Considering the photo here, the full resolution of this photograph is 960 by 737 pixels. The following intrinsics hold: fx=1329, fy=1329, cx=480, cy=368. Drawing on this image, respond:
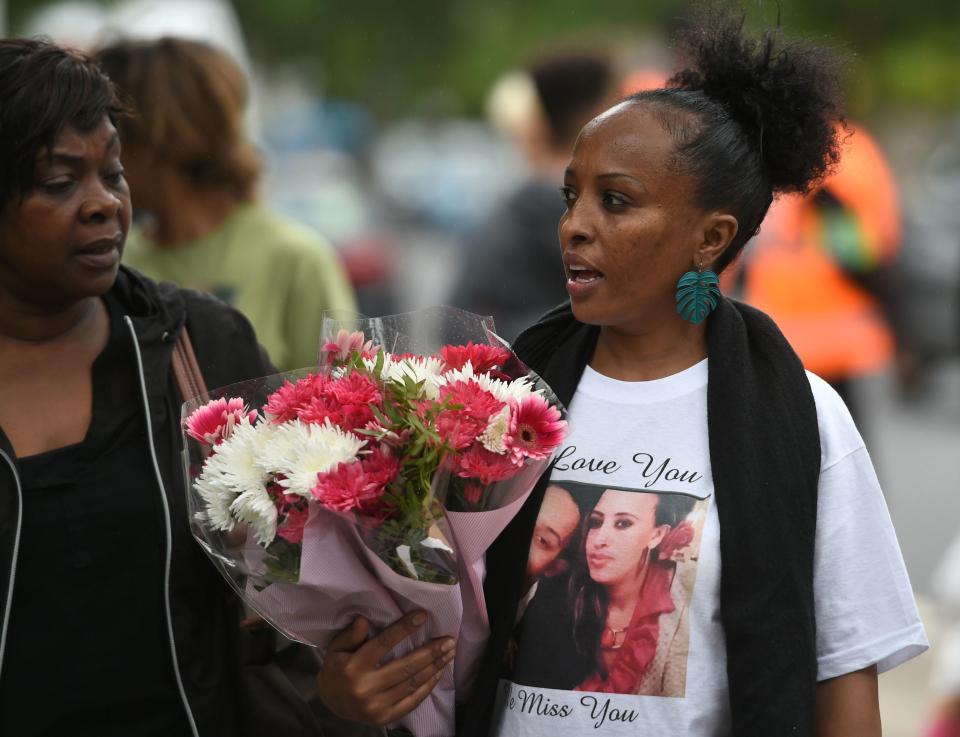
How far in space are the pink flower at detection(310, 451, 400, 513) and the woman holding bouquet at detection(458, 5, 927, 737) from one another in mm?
389

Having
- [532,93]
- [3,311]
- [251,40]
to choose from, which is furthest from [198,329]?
[251,40]

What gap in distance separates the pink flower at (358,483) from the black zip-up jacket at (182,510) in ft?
2.10

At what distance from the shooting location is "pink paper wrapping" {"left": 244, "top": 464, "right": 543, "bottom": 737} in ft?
7.29

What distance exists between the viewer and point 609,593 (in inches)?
95.3

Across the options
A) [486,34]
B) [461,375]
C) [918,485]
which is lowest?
[918,485]

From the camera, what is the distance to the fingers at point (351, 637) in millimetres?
2371

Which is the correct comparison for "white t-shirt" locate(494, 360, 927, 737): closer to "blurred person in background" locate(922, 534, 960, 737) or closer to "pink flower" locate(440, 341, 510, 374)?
"pink flower" locate(440, 341, 510, 374)

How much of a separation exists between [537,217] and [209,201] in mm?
1481

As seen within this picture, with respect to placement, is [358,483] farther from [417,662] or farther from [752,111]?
[752,111]

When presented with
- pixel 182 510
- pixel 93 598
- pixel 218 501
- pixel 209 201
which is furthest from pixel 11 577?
pixel 209 201

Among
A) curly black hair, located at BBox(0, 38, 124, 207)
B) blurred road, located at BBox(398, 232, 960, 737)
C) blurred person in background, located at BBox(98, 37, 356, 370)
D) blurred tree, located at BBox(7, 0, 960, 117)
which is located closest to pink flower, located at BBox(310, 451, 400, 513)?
curly black hair, located at BBox(0, 38, 124, 207)

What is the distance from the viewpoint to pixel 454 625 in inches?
94.7

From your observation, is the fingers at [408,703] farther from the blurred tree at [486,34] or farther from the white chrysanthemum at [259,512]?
the blurred tree at [486,34]

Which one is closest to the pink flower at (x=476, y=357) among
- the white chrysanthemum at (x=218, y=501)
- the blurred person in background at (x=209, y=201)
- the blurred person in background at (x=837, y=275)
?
the white chrysanthemum at (x=218, y=501)
